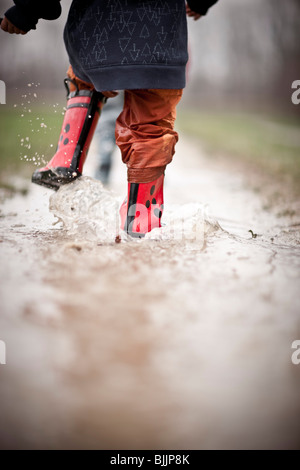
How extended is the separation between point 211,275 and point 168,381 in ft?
1.24

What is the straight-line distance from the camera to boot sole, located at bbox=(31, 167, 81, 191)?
1372 millimetres

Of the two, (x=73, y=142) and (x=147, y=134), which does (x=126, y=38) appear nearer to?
(x=147, y=134)

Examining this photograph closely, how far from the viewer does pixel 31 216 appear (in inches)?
61.9

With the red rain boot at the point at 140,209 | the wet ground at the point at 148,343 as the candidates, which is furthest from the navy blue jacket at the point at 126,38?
the wet ground at the point at 148,343

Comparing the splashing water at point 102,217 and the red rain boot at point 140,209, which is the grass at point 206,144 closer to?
the splashing water at point 102,217

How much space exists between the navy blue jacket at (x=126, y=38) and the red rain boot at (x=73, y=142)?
178 mm

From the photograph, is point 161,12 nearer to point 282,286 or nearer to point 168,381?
point 282,286

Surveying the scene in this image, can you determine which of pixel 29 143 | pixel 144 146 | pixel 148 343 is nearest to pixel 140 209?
pixel 144 146

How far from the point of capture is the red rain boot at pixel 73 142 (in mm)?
1387

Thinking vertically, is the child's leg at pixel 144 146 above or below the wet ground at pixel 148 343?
above

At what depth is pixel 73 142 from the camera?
1400 millimetres

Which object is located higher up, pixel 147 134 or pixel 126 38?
pixel 126 38

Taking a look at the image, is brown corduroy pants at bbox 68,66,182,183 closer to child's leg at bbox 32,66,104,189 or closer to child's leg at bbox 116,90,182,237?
child's leg at bbox 116,90,182,237

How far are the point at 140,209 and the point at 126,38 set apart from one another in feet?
1.73
